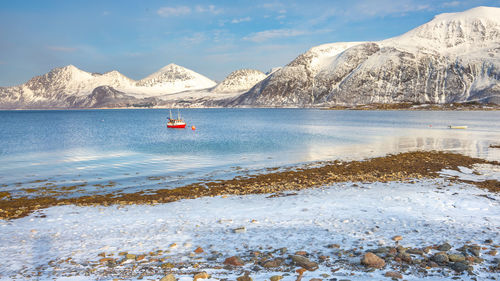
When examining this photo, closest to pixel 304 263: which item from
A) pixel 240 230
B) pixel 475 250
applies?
pixel 240 230

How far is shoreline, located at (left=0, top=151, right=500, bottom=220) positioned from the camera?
17984 millimetres

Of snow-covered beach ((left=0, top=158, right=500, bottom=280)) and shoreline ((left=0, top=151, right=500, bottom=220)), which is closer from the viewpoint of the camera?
snow-covered beach ((left=0, top=158, right=500, bottom=280))

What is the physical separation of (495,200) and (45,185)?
26.7m

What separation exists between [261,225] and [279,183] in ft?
30.0

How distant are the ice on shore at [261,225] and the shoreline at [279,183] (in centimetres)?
146

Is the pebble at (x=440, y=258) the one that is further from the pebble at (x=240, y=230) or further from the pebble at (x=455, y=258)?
the pebble at (x=240, y=230)

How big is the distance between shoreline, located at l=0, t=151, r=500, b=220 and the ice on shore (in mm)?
1459

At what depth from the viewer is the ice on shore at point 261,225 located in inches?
408

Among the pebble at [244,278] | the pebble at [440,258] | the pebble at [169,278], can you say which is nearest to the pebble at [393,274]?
the pebble at [440,258]

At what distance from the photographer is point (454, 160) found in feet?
94.4

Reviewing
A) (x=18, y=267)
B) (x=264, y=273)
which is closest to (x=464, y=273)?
(x=264, y=273)

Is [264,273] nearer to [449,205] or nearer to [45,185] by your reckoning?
[449,205]

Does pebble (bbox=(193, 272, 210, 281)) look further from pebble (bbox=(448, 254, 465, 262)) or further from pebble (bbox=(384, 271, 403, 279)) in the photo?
pebble (bbox=(448, 254, 465, 262))

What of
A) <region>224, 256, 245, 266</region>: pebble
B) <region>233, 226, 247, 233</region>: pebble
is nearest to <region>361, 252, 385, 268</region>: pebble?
<region>224, 256, 245, 266</region>: pebble
